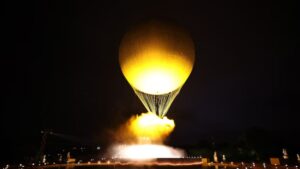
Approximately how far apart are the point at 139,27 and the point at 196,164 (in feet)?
58.2

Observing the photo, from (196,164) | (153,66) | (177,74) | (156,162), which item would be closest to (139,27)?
(153,66)

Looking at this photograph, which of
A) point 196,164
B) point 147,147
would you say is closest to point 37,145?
point 147,147

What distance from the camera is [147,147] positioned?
28797mm

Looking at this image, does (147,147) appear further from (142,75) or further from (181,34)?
(181,34)

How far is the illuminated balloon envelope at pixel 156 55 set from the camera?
14.1 m

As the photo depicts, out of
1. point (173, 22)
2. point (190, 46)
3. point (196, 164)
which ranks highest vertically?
point (173, 22)

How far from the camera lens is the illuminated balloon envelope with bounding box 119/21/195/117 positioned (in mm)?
14125

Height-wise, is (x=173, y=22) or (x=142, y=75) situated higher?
(x=173, y=22)

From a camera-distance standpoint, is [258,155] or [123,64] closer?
[123,64]

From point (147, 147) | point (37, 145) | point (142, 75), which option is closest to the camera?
point (142, 75)

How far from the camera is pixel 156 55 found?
558 inches

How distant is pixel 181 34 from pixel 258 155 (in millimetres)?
36134

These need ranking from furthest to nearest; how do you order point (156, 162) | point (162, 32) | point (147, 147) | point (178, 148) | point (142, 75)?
point (178, 148), point (147, 147), point (156, 162), point (142, 75), point (162, 32)

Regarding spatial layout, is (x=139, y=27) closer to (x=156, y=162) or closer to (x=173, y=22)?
(x=173, y=22)
